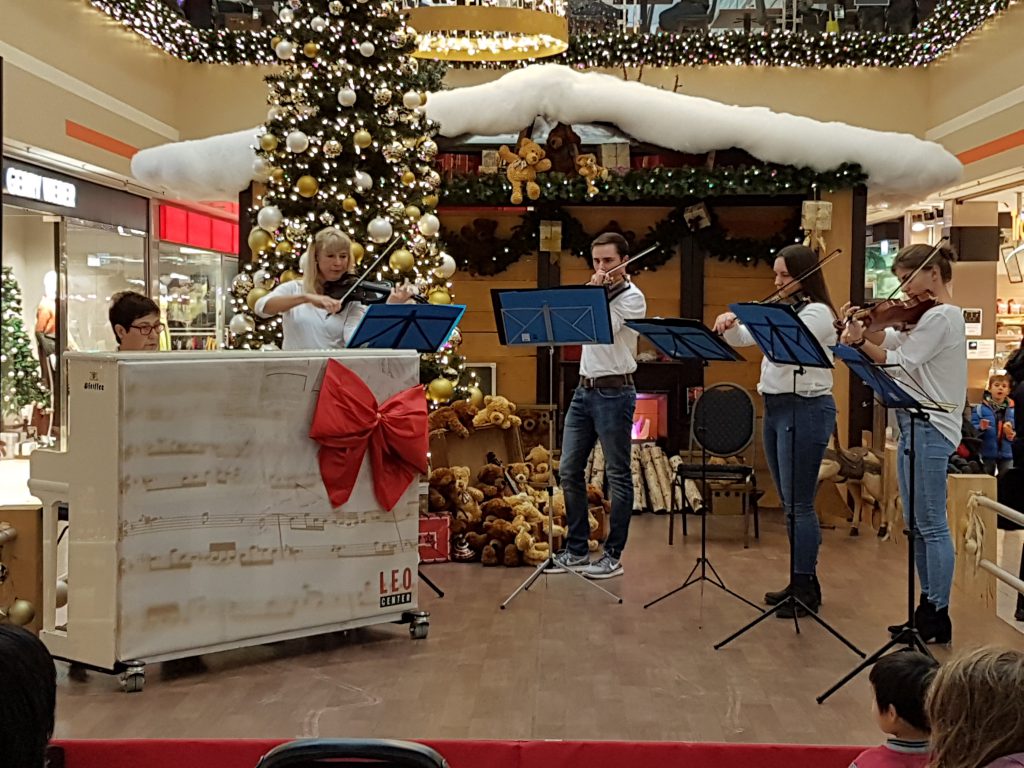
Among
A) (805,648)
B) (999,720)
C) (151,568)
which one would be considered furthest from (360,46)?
(999,720)

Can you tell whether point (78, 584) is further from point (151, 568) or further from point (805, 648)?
point (805, 648)

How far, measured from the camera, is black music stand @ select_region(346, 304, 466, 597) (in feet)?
15.0

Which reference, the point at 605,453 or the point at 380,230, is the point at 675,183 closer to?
the point at 380,230

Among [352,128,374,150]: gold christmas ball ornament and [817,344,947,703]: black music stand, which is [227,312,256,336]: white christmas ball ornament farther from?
[817,344,947,703]: black music stand

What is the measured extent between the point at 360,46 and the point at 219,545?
3857mm

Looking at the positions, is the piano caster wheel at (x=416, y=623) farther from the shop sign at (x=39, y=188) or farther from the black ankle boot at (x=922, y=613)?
the shop sign at (x=39, y=188)

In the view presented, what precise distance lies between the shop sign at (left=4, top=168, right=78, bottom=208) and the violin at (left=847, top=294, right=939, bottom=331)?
726 centimetres

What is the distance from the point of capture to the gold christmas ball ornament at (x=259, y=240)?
266 inches

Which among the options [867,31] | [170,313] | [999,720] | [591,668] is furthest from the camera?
[170,313]

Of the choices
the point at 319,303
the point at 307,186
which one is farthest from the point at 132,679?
the point at 307,186

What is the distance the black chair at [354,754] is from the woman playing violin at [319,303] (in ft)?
9.99

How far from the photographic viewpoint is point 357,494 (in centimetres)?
428

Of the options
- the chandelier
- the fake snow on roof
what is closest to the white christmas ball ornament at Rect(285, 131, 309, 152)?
the chandelier

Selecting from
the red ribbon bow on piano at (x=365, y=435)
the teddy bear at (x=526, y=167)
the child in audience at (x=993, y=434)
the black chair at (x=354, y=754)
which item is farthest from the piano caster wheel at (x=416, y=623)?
the child in audience at (x=993, y=434)
